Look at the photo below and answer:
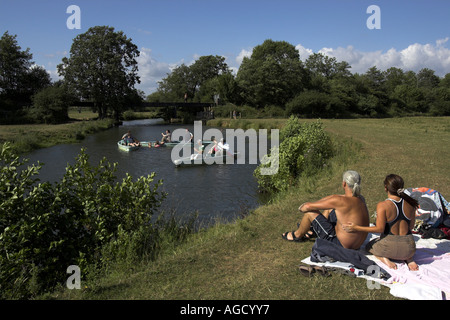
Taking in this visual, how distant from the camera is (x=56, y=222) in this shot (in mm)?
6922

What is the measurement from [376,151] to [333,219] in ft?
42.4

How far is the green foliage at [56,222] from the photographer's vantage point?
5.78m

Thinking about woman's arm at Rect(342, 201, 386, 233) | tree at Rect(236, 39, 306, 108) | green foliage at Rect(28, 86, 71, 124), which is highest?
tree at Rect(236, 39, 306, 108)

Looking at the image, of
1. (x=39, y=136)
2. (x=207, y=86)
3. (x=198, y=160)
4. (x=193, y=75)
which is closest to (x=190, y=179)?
(x=198, y=160)

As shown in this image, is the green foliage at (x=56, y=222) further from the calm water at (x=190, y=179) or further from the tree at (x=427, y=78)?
the tree at (x=427, y=78)

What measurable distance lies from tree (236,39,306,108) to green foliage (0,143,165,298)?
65150 mm

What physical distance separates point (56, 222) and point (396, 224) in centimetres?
678

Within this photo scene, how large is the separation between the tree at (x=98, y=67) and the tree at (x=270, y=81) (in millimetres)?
27153

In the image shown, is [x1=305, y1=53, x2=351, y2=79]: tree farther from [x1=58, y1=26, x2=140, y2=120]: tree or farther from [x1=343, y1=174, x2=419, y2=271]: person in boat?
[x1=343, y1=174, x2=419, y2=271]: person in boat

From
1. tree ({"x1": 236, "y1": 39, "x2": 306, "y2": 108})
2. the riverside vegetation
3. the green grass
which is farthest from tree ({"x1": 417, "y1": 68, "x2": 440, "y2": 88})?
the riverside vegetation

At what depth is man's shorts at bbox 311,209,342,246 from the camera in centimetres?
618

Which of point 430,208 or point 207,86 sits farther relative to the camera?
point 207,86

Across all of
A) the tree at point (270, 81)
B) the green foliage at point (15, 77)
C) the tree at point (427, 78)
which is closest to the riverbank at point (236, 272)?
the green foliage at point (15, 77)

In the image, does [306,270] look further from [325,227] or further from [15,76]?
[15,76]
